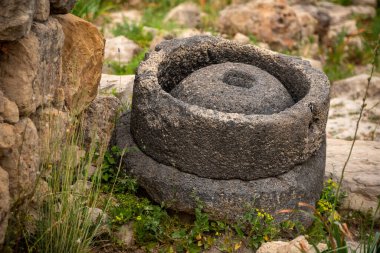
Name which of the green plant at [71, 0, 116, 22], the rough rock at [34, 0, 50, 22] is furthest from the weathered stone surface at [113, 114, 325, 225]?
the green plant at [71, 0, 116, 22]

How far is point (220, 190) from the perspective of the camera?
4.20 meters

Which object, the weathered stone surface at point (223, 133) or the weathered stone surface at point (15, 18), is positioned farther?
the weathered stone surface at point (223, 133)

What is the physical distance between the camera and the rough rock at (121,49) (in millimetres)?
7215

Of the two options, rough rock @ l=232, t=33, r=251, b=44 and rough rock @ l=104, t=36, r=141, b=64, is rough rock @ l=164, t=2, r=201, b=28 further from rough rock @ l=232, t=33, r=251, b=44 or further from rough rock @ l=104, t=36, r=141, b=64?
rough rock @ l=104, t=36, r=141, b=64

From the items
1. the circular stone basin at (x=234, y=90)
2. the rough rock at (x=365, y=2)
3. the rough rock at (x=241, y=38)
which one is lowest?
the rough rock at (x=241, y=38)

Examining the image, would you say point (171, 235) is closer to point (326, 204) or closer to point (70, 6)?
point (326, 204)

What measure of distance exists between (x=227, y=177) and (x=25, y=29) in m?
1.84

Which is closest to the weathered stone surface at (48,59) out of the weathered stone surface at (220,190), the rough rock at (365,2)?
the weathered stone surface at (220,190)

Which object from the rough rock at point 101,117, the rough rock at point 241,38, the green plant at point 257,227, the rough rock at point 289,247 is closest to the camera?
the rough rock at point 289,247

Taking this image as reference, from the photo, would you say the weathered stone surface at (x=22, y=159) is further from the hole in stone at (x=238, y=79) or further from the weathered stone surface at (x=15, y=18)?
the hole in stone at (x=238, y=79)

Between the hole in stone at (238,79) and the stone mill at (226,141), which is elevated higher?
the hole in stone at (238,79)

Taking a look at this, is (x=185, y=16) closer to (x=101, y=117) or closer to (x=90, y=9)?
(x=90, y=9)

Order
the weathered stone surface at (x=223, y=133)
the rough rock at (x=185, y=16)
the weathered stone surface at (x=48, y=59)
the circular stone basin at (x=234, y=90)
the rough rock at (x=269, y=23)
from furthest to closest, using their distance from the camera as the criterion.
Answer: the rough rock at (x=185, y=16) → the rough rock at (x=269, y=23) → the circular stone basin at (x=234, y=90) → the weathered stone surface at (x=223, y=133) → the weathered stone surface at (x=48, y=59)

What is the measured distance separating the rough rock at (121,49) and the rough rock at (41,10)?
333cm
